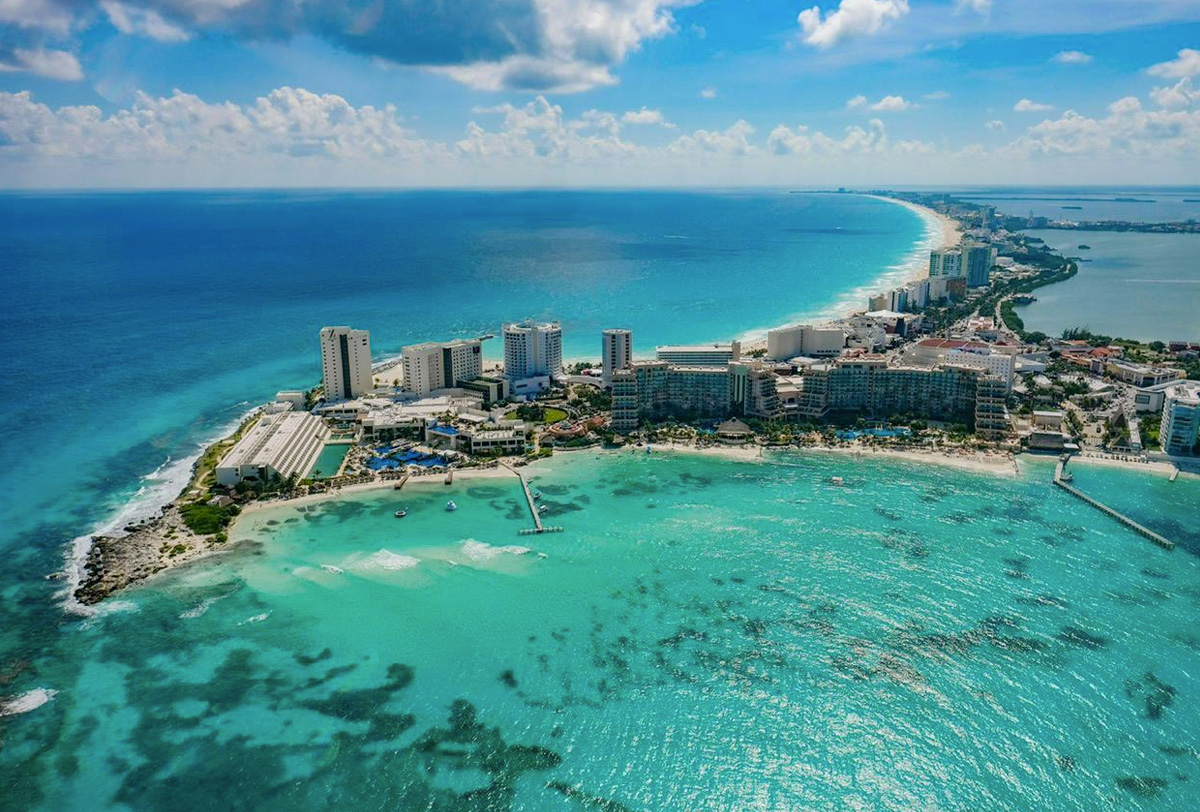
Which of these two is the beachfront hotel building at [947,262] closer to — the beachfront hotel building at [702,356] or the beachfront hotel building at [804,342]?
the beachfront hotel building at [804,342]

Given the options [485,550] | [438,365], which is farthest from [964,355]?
[485,550]

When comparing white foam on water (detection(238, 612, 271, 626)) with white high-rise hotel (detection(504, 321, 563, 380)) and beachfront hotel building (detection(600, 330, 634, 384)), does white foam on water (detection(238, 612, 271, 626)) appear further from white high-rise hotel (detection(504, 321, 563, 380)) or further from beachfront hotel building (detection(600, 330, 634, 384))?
beachfront hotel building (detection(600, 330, 634, 384))

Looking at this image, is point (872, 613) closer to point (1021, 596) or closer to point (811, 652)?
point (811, 652)

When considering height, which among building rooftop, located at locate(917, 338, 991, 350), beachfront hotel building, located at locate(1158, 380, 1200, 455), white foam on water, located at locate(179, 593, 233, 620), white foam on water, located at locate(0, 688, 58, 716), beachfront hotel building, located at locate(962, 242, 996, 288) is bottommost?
white foam on water, located at locate(0, 688, 58, 716)

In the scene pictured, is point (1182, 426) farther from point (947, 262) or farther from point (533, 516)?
point (947, 262)

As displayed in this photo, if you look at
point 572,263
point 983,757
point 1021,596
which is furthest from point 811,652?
point 572,263

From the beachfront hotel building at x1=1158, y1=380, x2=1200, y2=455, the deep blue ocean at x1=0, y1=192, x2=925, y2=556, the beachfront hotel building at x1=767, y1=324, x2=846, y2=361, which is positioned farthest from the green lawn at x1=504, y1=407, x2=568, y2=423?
the beachfront hotel building at x1=1158, y1=380, x2=1200, y2=455

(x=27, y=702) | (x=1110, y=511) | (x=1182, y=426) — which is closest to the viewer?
(x=27, y=702)
